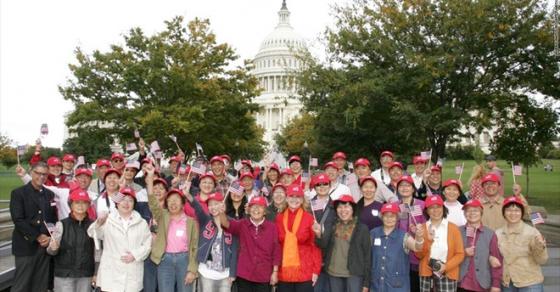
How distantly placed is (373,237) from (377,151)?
2589 cm

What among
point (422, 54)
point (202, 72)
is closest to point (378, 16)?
point (422, 54)

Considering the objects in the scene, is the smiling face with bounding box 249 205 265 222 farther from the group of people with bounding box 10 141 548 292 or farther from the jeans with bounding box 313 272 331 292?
the jeans with bounding box 313 272 331 292

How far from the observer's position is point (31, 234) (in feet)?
20.8

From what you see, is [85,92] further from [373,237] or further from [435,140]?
[373,237]

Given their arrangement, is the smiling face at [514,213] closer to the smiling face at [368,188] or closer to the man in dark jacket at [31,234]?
the smiling face at [368,188]

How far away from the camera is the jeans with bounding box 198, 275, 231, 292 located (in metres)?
6.17

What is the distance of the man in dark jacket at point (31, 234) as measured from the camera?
6363 millimetres

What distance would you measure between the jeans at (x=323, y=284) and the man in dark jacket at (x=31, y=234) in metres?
3.20

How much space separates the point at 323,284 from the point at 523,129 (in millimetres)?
15436

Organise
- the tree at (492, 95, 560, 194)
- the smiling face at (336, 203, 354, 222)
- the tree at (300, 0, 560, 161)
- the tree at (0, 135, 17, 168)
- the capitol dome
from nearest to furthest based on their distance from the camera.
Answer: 1. the smiling face at (336, 203, 354, 222)
2. the tree at (300, 0, 560, 161)
3. the tree at (492, 95, 560, 194)
4. the tree at (0, 135, 17, 168)
5. the capitol dome

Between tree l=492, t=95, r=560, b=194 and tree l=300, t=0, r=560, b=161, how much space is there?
27.6 inches

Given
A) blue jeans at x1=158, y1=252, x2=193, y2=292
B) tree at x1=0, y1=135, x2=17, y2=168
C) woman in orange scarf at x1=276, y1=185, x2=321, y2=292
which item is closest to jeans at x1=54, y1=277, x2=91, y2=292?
blue jeans at x1=158, y1=252, x2=193, y2=292

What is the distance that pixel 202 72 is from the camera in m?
26.5

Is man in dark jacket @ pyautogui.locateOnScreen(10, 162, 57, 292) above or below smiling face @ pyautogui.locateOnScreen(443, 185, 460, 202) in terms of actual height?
below
